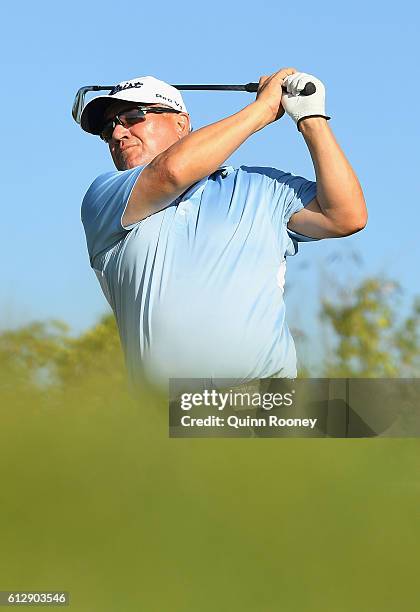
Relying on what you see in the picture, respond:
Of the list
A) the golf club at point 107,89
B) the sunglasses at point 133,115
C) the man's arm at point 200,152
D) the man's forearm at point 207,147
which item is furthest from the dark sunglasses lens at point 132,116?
the man's forearm at point 207,147

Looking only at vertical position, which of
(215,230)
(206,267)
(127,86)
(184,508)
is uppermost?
(127,86)

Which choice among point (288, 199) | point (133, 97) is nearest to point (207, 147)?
point (288, 199)

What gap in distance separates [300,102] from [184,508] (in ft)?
5.56

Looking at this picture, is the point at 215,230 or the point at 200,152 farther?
the point at 215,230

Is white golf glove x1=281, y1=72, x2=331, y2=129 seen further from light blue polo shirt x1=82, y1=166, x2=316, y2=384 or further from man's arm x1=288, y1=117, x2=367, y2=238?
light blue polo shirt x1=82, y1=166, x2=316, y2=384

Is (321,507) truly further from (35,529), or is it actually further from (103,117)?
(103,117)

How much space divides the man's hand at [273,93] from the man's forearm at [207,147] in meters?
0.09

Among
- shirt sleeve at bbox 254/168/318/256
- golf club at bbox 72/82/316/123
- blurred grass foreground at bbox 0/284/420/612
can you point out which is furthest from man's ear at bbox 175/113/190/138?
blurred grass foreground at bbox 0/284/420/612

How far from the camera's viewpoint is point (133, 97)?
105 inches

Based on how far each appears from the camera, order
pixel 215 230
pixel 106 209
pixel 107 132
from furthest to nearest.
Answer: pixel 107 132, pixel 106 209, pixel 215 230

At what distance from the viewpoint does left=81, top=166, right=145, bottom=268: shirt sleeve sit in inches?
95.0

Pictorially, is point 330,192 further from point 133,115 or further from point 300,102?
point 133,115

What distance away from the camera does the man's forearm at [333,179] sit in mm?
2254

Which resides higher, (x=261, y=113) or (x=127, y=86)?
(x=127, y=86)
